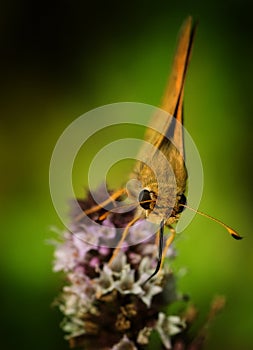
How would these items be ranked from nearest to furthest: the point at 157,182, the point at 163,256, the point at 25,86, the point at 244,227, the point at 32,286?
the point at 157,182
the point at 163,256
the point at 32,286
the point at 244,227
the point at 25,86

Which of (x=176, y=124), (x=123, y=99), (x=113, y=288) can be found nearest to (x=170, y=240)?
(x=113, y=288)

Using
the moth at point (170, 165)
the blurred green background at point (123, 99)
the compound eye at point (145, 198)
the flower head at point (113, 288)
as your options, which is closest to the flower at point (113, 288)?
the flower head at point (113, 288)

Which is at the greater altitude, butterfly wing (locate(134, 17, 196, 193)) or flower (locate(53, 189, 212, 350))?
butterfly wing (locate(134, 17, 196, 193))

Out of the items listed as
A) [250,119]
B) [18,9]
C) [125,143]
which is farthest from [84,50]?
[250,119]

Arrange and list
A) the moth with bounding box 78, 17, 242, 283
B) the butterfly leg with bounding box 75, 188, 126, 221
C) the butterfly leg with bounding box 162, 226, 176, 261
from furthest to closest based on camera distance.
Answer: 1. the butterfly leg with bounding box 75, 188, 126, 221
2. the butterfly leg with bounding box 162, 226, 176, 261
3. the moth with bounding box 78, 17, 242, 283

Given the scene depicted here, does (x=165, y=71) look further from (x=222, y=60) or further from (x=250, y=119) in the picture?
(x=250, y=119)

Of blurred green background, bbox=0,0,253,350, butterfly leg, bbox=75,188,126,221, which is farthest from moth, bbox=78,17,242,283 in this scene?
blurred green background, bbox=0,0,253,350

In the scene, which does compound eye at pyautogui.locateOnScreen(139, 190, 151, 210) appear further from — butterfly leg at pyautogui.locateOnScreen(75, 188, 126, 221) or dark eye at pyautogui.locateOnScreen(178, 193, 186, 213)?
butterfly leg at pyautogui.locateOnScreen(75, 188, 126, 221)
